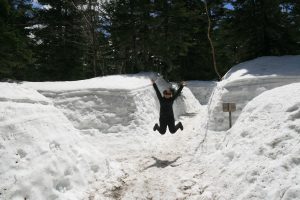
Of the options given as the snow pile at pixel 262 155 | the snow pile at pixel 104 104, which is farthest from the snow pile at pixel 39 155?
the snow pile at pixel 104 104

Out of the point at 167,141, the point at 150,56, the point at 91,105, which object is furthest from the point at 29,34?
the point at 167,141

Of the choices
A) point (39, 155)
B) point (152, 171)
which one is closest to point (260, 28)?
Result: point (152, 171)

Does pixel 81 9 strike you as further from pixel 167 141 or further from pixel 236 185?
pixel 236 185

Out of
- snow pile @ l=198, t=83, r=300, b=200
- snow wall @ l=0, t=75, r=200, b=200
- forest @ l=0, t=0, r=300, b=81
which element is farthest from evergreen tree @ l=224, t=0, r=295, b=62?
snow pile @ l=198, t=83, r=300, b=200

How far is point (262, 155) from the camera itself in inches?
261

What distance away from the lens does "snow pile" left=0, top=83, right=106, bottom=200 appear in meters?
6.09

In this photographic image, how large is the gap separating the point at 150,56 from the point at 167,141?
44.3 ft

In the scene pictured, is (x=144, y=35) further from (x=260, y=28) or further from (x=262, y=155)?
(x=262, y=155)

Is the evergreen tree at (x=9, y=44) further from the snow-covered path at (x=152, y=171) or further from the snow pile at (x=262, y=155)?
the snow pile at (x=262, y=155)

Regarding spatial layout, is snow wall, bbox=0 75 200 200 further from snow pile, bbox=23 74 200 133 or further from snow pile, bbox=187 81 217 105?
snow pile, bbox=187 81 217 105

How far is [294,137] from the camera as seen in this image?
20.8ft

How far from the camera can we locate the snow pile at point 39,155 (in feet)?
20.0

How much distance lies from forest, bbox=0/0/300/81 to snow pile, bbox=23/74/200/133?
163 inches

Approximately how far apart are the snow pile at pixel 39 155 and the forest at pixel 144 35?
9930mm
